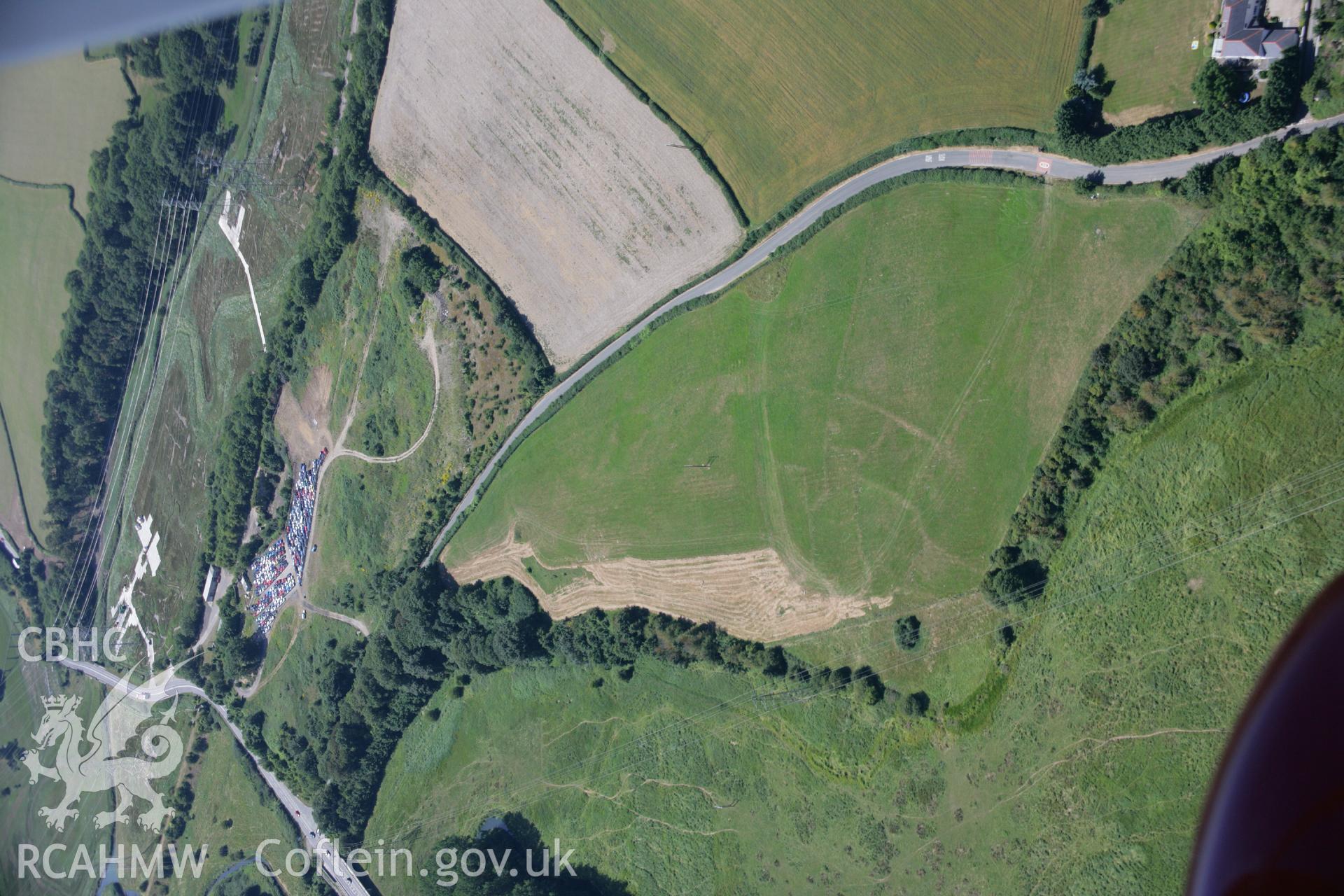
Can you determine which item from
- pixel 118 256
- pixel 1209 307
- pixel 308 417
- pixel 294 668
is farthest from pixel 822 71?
pixel 118 256

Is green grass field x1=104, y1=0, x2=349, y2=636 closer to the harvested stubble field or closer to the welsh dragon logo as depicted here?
the welsh dragon logo

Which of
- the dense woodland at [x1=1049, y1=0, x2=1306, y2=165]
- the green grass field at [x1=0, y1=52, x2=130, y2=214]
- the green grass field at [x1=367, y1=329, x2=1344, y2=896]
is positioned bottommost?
the green grass field at [x1=367, y1=329, x2=1344, y2=896]

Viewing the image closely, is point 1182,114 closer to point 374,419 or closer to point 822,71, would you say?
point 822,71

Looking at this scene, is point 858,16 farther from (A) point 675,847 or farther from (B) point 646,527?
(A) point 675,847

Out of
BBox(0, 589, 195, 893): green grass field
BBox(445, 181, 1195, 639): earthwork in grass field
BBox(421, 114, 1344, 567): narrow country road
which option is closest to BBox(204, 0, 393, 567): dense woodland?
BBox(0, 589, 195, 893): green grass field

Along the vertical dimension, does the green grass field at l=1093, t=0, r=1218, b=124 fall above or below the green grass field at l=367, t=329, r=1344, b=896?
above

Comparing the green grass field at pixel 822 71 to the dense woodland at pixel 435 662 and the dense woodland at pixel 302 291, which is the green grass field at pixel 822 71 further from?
the dense woodland at pixel 435 662

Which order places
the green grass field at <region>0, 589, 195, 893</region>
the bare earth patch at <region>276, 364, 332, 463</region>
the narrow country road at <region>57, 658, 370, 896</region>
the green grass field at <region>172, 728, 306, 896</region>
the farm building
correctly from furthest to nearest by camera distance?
the green grass field at <region>0, 589, 195, 893</region>, the green grass field at <region>172, 728, 306, 896</region>, the bare earth patch at <region>276, 364, 332, 463</region>, the narrow country road at <region>57, 658, 370, 896</region>, the farm building
